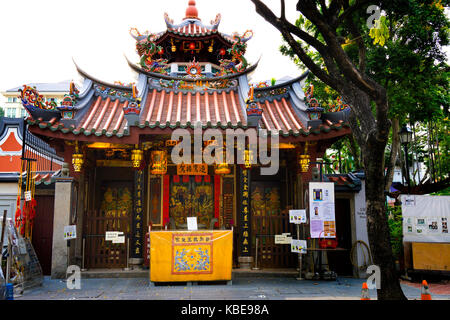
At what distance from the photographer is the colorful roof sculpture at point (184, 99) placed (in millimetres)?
9219

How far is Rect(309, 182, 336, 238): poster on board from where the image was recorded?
29.6 ft

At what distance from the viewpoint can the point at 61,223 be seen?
931cm

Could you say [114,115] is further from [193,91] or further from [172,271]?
[172,271]

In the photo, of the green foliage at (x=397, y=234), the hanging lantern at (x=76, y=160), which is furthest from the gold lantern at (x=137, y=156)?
the green foliage at (x=397, y=234)

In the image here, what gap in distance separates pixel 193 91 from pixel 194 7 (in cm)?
567

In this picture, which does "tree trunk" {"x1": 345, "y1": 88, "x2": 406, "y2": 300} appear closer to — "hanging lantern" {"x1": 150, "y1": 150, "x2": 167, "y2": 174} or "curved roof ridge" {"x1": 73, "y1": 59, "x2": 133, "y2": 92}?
"hanging lantern" {"x1": 150, "y1": 150, "x2": 167, "y2": 174}

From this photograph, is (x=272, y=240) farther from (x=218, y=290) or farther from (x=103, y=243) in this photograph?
(x=103, y=243)

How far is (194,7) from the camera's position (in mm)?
15305

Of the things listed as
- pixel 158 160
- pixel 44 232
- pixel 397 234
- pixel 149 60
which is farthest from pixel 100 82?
pixel 397 234

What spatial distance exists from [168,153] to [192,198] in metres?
1.66

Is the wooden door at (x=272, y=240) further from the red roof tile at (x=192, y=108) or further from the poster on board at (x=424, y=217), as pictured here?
the poster on board at (x=424, y=217)

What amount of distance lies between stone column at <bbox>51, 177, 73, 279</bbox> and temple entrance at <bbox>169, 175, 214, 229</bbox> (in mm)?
3133

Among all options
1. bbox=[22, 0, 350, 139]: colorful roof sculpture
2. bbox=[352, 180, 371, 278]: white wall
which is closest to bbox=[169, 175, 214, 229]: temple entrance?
bbox=[22, 0, 350, 139]: colorful roof sculpture

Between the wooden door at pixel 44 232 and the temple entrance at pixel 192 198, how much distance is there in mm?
3615
